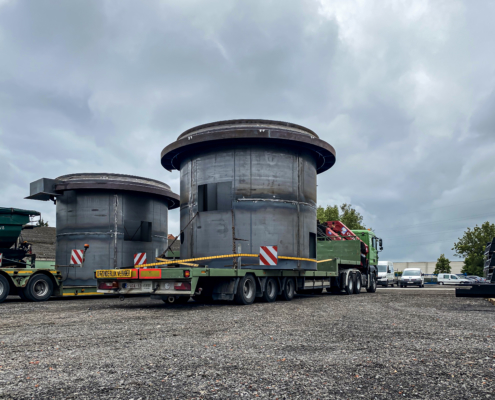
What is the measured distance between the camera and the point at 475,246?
6731 cm

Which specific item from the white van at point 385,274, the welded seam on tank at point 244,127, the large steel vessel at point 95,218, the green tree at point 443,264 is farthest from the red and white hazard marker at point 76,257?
the green tree at point 443,264

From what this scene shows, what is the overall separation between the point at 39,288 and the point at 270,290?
301 inches

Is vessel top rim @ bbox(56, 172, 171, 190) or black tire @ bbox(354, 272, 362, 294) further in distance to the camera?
black tire @ bbox(354, 272, 362, 294)

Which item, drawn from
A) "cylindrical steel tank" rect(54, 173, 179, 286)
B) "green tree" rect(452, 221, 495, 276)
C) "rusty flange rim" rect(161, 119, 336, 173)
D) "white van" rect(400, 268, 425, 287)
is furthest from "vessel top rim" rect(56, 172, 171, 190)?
"green tree" rect(452, 221, 495, 276)

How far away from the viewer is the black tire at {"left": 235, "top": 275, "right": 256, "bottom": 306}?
41.9ft

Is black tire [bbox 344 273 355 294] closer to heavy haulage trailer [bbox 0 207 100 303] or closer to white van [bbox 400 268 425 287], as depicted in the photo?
heavy haulage trailer [bbox 0 207 100 303]

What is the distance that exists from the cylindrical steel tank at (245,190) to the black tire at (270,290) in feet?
2.09

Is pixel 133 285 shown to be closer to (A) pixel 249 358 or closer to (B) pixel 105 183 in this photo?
(A) pixel 249 358

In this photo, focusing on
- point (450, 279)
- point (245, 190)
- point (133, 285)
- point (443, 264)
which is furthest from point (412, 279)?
point (443, 264)

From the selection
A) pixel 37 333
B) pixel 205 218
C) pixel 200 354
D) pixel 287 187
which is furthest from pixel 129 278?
pixel 200 354

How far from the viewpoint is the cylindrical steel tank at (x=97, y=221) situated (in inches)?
751

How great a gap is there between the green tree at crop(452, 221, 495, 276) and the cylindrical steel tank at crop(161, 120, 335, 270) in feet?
188

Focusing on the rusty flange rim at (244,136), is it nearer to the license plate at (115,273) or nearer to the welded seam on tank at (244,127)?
the welded seam on tank at (244,127)

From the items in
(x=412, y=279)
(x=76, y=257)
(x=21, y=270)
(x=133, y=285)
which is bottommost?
(x=412, y=279)
